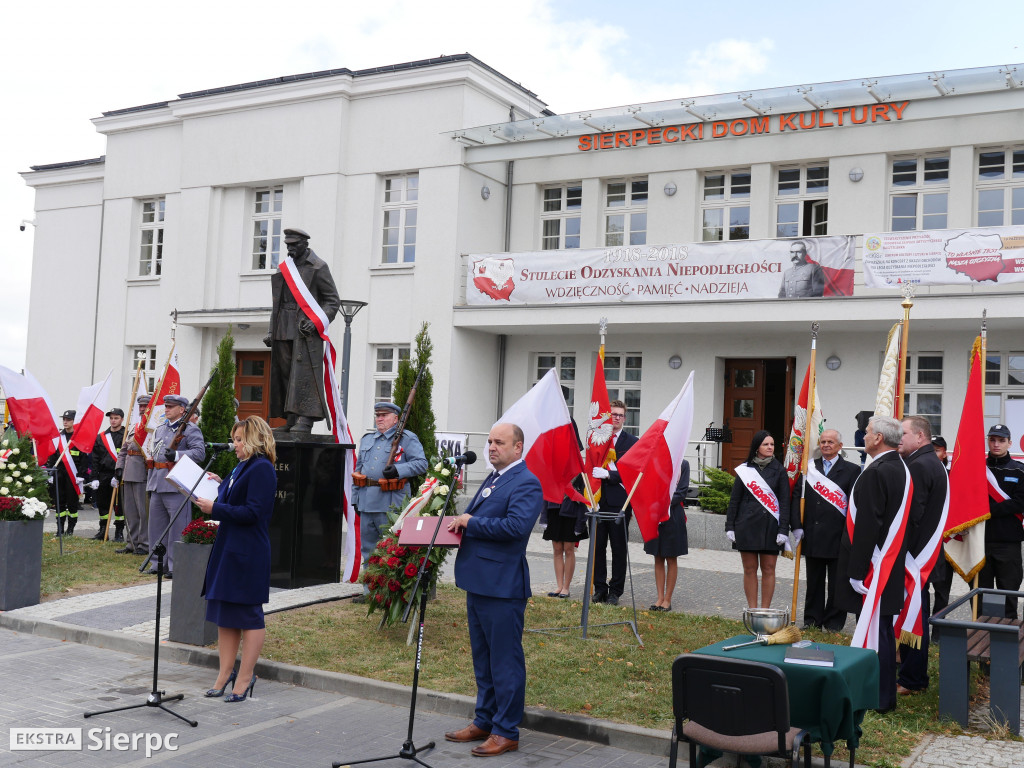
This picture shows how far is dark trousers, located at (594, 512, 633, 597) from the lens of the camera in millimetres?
10273

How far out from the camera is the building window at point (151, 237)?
1051 inches

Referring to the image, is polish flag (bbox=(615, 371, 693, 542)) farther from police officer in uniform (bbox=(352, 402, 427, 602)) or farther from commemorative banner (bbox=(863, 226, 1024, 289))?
commemorative banner (bbox=(863, 226, 1024, 289))

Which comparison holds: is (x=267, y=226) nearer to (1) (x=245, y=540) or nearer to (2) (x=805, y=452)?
(2) (x=805, y=452)

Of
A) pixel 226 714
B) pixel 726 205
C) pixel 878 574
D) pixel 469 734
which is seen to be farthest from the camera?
pixel 726 205

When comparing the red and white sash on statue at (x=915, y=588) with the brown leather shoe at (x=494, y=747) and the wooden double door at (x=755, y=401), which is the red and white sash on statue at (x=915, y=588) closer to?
the brown leather shoe at (x=494, y=747)

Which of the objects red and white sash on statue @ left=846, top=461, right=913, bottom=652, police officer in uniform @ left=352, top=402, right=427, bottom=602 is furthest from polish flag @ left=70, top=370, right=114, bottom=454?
red and white sash on statue @ left=846, top=461, right=913, bottom=652

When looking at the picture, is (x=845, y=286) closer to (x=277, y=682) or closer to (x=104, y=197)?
(x=277, y=682)

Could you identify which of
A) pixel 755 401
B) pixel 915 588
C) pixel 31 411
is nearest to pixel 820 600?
pixel 915 588

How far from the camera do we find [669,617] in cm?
989

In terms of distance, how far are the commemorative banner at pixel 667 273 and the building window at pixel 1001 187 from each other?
11.1 feet

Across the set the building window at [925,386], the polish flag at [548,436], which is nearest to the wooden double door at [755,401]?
the building window at [925,386]

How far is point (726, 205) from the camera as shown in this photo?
21.2 meters

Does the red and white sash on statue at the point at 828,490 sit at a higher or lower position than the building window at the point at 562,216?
lower

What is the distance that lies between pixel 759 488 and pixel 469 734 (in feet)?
14.7
